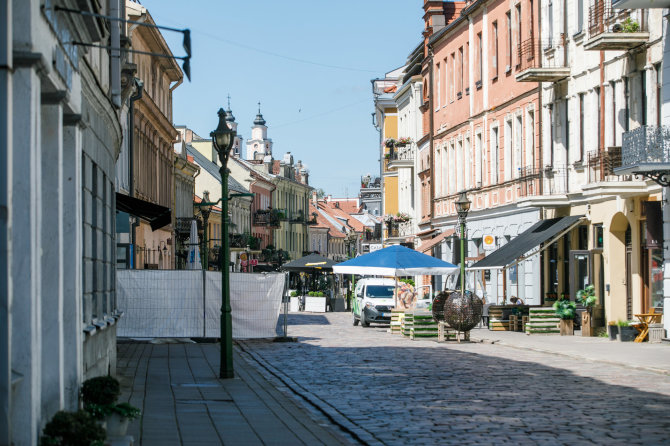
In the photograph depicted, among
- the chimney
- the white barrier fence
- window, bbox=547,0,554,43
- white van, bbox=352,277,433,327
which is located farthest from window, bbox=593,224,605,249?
the chimney

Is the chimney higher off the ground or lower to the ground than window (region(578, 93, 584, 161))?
higher

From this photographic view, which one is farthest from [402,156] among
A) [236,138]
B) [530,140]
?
[236,138]

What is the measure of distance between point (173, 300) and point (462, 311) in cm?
719

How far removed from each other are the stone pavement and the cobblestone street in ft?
1.41

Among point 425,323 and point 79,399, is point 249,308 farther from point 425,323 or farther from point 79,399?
point 79,399

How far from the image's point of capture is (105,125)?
16.6 m

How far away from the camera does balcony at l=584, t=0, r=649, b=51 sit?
27469mm

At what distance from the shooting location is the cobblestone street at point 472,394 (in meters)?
12.1

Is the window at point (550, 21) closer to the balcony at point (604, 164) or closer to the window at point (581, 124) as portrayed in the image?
the window at point (581, 124)

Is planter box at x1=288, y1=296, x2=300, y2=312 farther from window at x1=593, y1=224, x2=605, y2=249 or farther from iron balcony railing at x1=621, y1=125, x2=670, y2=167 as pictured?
iron balcony railing at x1=621, y1=125, x2=670, y2=167

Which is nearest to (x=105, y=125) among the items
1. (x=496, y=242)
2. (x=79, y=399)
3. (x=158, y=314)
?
(x=79, y=399)

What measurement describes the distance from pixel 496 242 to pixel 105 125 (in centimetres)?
2637

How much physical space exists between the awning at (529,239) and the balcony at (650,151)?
6964 mm

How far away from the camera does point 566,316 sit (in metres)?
31.0
